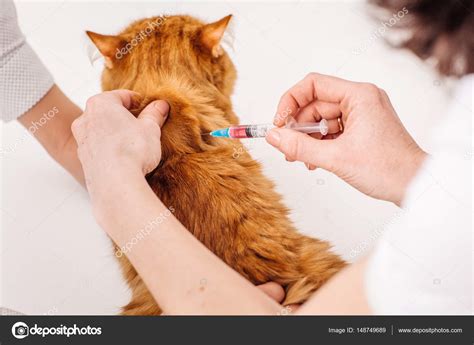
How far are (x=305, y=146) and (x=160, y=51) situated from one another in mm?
443

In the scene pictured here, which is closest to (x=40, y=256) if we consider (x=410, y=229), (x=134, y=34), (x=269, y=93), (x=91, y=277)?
(x=91, y=277)

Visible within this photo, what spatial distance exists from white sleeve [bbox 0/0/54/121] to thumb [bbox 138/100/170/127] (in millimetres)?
354

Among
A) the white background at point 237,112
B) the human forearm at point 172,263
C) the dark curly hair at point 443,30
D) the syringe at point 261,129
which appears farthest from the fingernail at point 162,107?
the dark curly hair at point 443,30

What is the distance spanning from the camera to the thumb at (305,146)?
0.91 meters

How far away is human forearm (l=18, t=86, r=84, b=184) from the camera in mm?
1230

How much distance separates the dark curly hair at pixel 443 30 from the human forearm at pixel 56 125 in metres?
0.83

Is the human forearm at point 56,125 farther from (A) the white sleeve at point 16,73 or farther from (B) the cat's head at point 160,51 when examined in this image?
(B) the cat's head at point 160,51

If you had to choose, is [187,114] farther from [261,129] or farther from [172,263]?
[172,263]

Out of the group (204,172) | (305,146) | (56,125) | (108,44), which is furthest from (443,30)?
(56,125)

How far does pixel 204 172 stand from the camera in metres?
1.00

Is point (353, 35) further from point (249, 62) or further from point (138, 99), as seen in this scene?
point (138, 99)

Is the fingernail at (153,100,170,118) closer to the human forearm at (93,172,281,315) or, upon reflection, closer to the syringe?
the syringe

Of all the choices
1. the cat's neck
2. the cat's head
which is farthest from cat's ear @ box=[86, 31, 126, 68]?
the cat's neck
